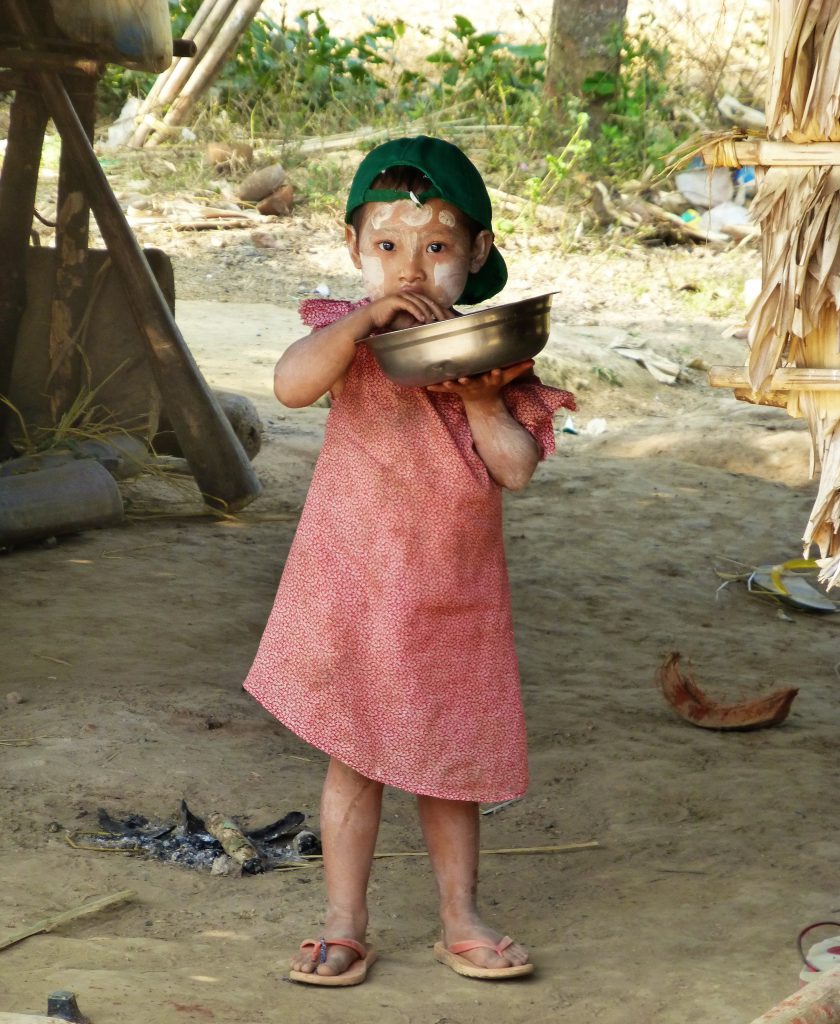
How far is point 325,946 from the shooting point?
7.09 ft

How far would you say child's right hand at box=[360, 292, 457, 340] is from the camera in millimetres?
2008

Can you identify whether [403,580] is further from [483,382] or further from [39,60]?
[39,60]

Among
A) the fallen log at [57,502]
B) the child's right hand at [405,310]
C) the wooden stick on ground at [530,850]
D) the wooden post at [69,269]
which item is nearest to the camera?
the child's right hand at [405,310]

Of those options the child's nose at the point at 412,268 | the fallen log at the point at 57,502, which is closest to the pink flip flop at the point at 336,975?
the child's nose at the point at 412,268

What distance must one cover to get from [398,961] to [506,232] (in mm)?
9187

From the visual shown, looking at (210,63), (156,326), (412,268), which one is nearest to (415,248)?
(412,268)

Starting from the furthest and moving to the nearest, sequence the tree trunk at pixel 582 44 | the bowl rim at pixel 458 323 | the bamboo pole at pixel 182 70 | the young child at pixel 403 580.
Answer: the tree trunk at pixel 582 44 < the bamboo pole at pixel 182 70 < the young child at pixel 403 580 < the bowl rim at pixel 458 323

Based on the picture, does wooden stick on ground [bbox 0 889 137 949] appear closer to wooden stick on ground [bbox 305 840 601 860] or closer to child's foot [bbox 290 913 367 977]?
child's foot [bbox 290 913 367 977]

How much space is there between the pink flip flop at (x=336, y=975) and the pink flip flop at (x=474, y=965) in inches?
5.2

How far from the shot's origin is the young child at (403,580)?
211 cm

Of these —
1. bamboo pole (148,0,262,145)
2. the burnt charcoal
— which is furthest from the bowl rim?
bamboo pole (148,0,262,145)

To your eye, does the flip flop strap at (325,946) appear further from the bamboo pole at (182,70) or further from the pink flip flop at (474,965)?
the bamboo pole at (182,70)

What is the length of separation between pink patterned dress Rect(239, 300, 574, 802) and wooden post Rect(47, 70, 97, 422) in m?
3.68

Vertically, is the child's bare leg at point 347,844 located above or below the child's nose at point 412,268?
below
